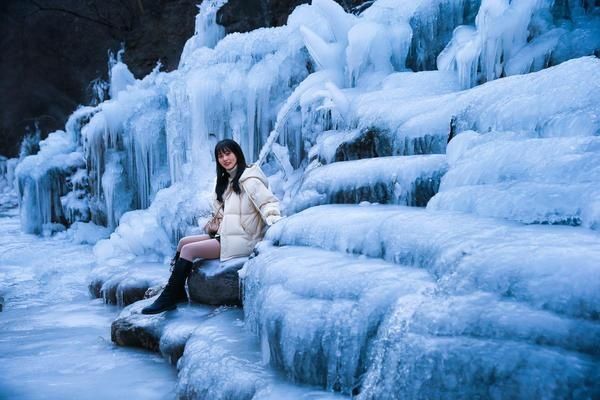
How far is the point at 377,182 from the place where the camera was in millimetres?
3816

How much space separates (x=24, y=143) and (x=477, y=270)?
65.5 feet

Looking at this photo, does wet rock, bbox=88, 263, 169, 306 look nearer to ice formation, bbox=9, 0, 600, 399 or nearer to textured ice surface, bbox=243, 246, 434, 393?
ice formation, bbox=9, 0, 600, 399

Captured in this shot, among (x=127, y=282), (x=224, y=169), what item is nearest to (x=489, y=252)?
(x=224, y=169)

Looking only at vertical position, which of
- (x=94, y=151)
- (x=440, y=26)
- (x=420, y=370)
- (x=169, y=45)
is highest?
(x=169, y=45)

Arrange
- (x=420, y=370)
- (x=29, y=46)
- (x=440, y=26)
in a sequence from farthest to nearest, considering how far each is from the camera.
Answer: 1. (x=29, y=46)
2. (x=440, y=26)
3. (x=420, y=370)

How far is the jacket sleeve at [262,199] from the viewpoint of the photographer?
3.60 metres

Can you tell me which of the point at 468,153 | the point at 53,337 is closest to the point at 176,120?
the point at 53,337

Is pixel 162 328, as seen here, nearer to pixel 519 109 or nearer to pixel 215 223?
pixel 215 223

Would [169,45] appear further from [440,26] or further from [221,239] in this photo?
[221,239]

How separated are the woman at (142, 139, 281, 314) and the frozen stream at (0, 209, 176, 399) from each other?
1.64 ft

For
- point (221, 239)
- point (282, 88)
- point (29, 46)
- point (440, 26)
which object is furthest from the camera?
point (29, 46)

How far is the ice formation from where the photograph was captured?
1604 millimetres

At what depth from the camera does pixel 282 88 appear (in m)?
7.59

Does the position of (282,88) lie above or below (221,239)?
above
